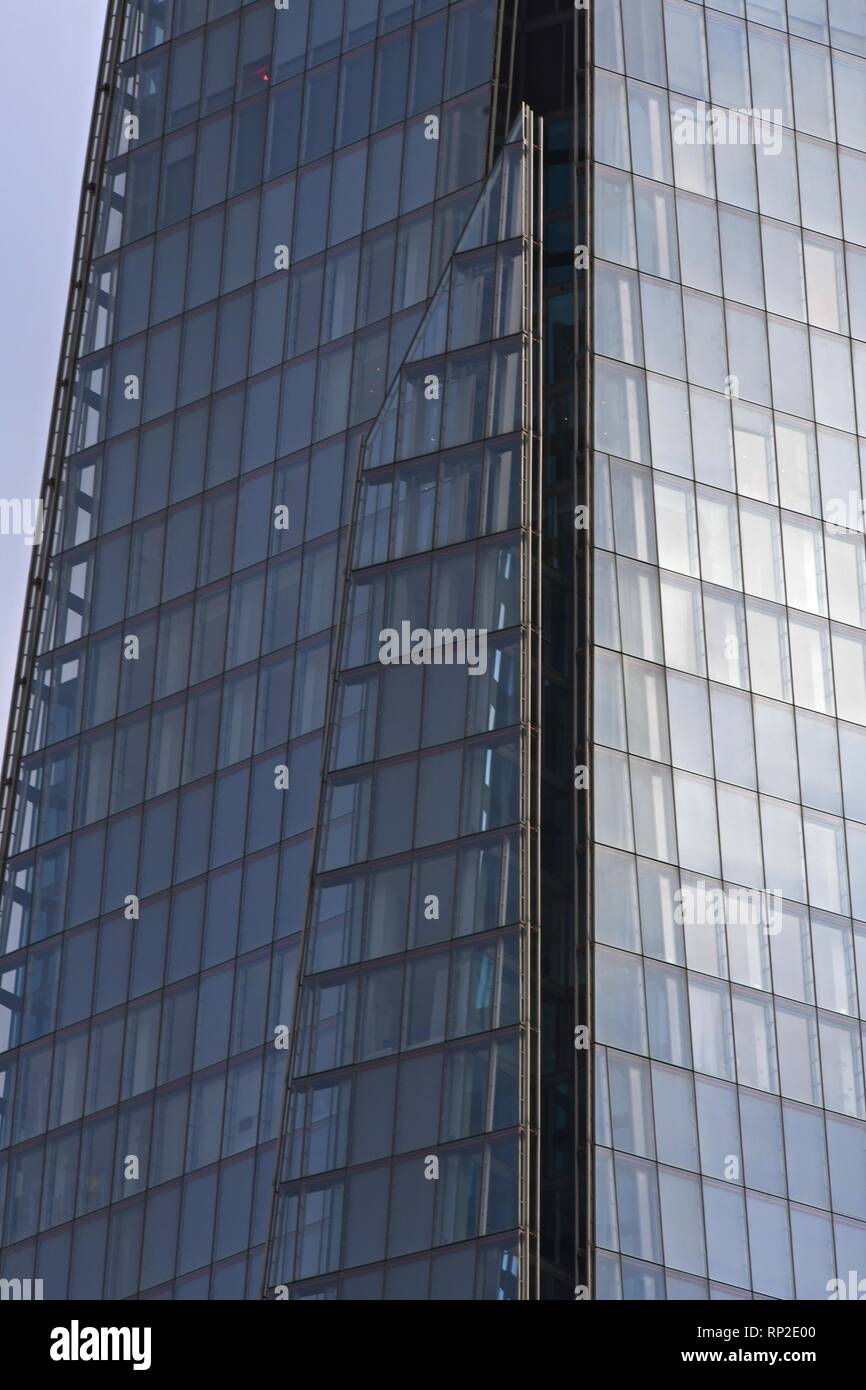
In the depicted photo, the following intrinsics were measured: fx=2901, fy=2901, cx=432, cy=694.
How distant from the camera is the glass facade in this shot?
247ft

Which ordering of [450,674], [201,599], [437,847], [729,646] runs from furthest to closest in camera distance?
[201,599]
[729,646]
[450,674]
[437,847]

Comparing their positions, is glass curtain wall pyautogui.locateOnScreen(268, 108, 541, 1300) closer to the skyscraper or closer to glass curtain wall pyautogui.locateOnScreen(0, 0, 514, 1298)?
the skyscraper

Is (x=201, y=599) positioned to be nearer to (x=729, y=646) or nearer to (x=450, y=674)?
(x=450, y=674)

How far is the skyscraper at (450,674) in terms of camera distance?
7462 centimetres

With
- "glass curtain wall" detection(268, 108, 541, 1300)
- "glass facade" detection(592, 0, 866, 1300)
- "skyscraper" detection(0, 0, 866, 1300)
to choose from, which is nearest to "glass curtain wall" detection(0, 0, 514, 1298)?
"skyscraper" detection(0, 0, 866, 1300)

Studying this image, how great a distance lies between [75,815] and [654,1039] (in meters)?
29.7

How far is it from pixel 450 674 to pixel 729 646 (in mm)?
9357

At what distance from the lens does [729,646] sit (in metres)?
83.1

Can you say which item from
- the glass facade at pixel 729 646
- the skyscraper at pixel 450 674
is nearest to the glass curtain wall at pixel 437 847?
the skyscraper at pixel 450 674

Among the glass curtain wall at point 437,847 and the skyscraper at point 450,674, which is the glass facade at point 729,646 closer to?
the skyscraper at point 450,674

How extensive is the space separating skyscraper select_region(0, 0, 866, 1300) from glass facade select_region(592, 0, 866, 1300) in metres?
0.15

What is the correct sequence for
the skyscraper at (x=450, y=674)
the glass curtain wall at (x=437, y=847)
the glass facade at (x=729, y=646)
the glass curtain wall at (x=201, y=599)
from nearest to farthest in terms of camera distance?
the glass curtain wall at (x=437, y=847) → the skyscraper at (x=450, y=674) → the glass facade at (x=729, y=646) → the glass curtain wall at (x=201, y=599)

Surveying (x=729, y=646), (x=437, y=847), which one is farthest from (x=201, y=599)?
(x=437, y=847)

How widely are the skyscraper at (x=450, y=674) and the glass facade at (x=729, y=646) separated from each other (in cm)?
15
